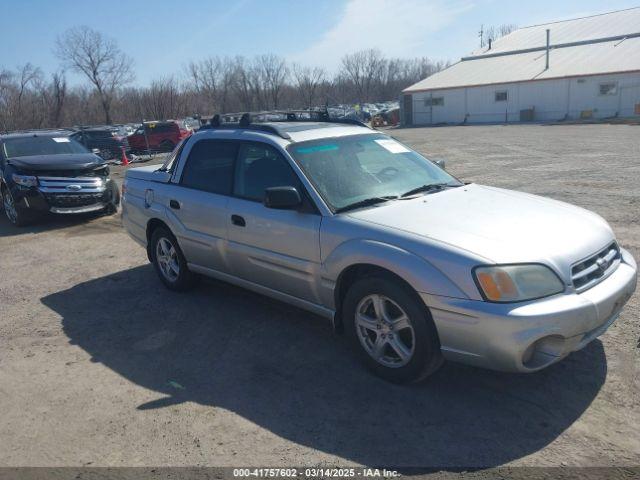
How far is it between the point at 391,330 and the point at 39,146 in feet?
32.8

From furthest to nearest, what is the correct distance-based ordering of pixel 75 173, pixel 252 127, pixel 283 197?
pixel 75 173 → pixel 252 127 → pixel 283 197

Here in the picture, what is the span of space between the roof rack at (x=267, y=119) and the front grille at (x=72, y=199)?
5170 millimetres

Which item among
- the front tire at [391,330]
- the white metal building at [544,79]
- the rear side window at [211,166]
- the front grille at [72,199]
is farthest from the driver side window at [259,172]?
the white metal building at [544,79]

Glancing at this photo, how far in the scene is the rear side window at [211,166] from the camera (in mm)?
4902

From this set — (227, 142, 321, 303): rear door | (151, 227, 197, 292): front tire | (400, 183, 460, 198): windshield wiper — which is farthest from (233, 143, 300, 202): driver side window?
(151, 227, 197, 292): front tire

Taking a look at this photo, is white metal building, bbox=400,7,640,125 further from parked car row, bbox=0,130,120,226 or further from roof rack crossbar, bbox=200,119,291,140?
roof rack crossbar, bbox=200,119,291,140

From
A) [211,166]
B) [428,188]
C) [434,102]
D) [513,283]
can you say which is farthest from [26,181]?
[434,102]

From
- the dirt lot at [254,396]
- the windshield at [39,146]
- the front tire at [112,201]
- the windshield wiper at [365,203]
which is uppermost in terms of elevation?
the windshield at [39,146]

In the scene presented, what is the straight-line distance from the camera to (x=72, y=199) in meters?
9.81

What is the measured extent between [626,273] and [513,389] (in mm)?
1106

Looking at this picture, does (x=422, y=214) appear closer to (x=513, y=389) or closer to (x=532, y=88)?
(x=513, y=389)

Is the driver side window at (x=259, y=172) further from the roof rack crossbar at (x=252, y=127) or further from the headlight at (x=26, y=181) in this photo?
the headlight at (x=26, y=181)

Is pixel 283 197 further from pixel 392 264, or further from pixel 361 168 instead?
pixel 392 264

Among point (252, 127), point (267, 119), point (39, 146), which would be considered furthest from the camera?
point (39, 146)
